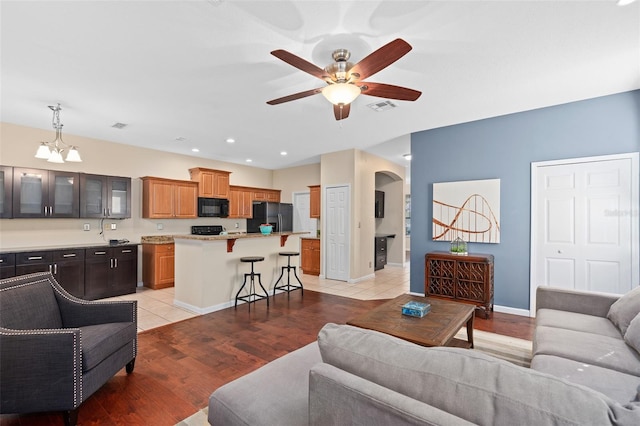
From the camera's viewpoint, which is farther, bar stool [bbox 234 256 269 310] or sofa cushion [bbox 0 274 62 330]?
bar stool [bbox 234 256 269 310]

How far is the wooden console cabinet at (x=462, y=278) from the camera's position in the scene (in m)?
3.93

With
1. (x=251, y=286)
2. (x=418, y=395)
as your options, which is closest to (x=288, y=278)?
(x=251, y=286)

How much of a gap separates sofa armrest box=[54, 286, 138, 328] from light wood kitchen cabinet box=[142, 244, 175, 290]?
337cm

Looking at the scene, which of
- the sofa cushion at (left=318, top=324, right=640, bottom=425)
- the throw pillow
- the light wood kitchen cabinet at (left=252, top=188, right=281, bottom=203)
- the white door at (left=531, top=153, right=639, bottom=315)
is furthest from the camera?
the light wood kitchen cabinet at (left=252, top=188, right=281, bottom=203)

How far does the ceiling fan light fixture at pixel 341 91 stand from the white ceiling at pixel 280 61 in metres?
0.37

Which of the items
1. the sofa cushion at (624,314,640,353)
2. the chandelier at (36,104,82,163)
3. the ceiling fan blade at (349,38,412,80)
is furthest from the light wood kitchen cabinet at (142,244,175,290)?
the sofa cushion at (624,314,640,353)

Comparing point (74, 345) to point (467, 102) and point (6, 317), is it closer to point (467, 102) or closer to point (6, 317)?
point (6, 317)

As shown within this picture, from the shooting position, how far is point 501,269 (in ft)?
14.0

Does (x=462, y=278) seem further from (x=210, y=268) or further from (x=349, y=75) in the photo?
(x=210, y=268)

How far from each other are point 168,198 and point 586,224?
23.2 ft

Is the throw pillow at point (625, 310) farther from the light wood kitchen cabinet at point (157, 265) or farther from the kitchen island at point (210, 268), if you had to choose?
the light wood kitchen cabinet at point (157, 265)

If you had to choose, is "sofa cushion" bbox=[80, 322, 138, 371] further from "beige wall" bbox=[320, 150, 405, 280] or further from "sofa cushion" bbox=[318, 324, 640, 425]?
"beige wall" bbox=[320, 150, 405, 280]

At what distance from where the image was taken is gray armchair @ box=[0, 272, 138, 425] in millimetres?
1790

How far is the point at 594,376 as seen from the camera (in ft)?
5.15
